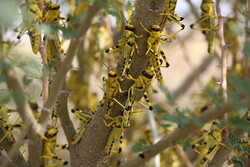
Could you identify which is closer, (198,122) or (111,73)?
(198,122)

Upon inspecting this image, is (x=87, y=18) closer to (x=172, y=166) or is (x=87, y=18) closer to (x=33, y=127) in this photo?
(x=33, y=127)

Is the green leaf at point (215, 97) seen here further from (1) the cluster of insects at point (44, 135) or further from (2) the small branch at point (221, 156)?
(2) the small branch at point (221, 156)

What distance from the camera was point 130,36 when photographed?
129 cm

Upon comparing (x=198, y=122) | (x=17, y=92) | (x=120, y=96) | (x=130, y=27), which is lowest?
(x=198, y=122)

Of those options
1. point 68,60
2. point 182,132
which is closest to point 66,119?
point 68,60

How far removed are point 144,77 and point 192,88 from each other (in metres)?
3.39

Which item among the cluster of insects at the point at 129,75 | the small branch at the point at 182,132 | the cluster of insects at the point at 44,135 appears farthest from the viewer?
the cluster of insects at the point at 129,75

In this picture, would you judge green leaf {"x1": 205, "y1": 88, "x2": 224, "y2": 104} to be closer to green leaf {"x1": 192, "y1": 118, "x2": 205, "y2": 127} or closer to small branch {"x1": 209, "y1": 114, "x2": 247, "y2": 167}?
green leaf {"x1": 192, "y1": 118, "x2": 205, "y2": 127}

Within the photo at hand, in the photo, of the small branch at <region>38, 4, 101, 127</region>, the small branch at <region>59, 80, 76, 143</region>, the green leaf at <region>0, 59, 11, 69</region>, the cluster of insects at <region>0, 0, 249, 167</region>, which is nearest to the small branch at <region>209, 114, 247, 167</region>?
the cluster of insects at <region>0, 0, 249, 167</region>

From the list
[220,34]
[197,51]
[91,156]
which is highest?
[197,51]

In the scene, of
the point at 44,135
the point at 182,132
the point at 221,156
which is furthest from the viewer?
the point at 221,156

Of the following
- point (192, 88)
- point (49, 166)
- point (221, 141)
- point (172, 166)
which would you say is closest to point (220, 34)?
point (221, 141)

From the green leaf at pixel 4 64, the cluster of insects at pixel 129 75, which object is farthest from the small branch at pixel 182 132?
the green leaf at pixel 4 64

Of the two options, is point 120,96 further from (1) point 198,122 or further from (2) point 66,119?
(1) point 198,122
